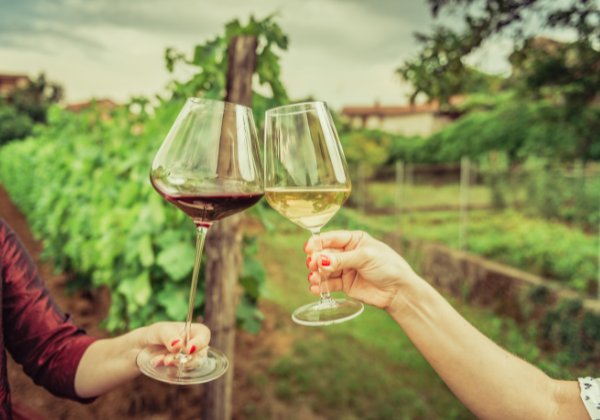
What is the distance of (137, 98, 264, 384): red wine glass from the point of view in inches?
42.1

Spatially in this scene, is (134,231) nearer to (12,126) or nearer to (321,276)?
(321,276)

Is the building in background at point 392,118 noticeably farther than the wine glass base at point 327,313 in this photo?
Yes

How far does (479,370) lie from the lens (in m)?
1.17

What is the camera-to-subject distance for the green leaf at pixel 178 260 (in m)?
2.60

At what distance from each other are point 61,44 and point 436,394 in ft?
68.5

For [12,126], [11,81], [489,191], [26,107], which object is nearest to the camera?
[489,191]

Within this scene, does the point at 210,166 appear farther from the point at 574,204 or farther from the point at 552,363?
the point at 574,204

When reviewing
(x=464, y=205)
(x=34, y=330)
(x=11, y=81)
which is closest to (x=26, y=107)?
(x=11, y=81)

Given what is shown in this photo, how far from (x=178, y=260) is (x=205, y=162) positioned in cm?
174

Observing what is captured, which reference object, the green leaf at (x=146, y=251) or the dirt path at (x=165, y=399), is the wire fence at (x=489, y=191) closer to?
the dirt path at (x=165, y=399)

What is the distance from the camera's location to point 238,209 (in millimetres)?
1184

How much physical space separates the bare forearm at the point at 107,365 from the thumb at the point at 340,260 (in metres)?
0.65

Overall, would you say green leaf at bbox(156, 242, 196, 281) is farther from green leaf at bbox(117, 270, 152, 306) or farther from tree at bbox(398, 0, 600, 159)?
tree at bbox(398, 0, 600, 159)

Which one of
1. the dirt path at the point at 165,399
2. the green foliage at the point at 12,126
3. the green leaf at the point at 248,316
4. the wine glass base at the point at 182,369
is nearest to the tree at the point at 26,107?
the green foliage at the point at 12,126
